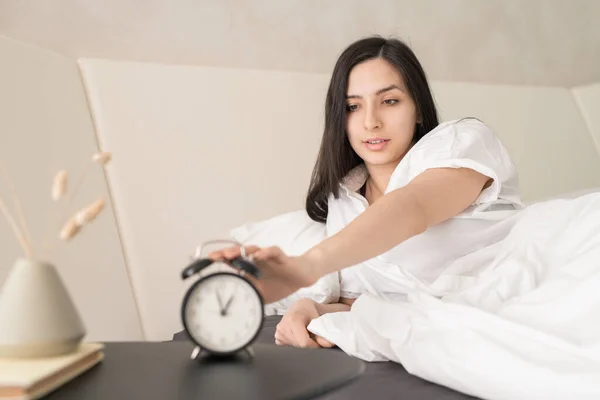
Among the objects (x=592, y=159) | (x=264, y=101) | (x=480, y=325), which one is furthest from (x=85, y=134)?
(x=592, y=159)

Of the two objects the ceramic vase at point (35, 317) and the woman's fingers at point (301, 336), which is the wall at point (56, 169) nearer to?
the woman's fingers at point (301, 336)

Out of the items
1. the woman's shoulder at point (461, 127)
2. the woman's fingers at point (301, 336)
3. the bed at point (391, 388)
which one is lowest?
the bed at point (391, 388)

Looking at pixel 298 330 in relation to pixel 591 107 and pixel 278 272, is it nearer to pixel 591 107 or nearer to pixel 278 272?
pixel 278 272

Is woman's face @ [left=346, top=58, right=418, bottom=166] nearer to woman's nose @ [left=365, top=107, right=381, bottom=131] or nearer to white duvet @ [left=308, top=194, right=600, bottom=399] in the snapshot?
woman's nose @ [left=365, top=107, right=381, bottom=131]

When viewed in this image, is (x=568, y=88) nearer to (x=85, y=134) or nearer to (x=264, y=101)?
(x=264, y=101)

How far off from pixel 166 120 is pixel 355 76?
491mm

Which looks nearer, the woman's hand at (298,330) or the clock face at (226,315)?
the clock face at (226,315)

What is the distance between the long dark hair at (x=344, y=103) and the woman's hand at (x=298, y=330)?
14.9 inches

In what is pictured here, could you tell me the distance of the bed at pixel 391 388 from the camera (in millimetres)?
838

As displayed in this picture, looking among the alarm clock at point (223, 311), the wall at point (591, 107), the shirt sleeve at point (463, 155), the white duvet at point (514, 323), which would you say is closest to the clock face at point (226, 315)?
the alarm clock at point (223, 311)

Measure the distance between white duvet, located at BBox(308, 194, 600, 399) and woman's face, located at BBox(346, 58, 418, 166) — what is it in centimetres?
37

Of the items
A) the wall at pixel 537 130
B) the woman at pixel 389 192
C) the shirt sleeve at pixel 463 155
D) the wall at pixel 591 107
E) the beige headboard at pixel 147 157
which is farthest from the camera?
the wall at pixel 591 107

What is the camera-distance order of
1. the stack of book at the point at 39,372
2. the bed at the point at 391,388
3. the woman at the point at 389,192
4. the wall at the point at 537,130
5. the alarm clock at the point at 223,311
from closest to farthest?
1. the stack of book at the point at 39,372
2. the alarm clock at the point at 223,311
3. the bed at the point at 391,388
4. the woman at the point at 389,192
5. the wall at the point at 537,130

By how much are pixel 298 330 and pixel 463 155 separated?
18.0 inches
